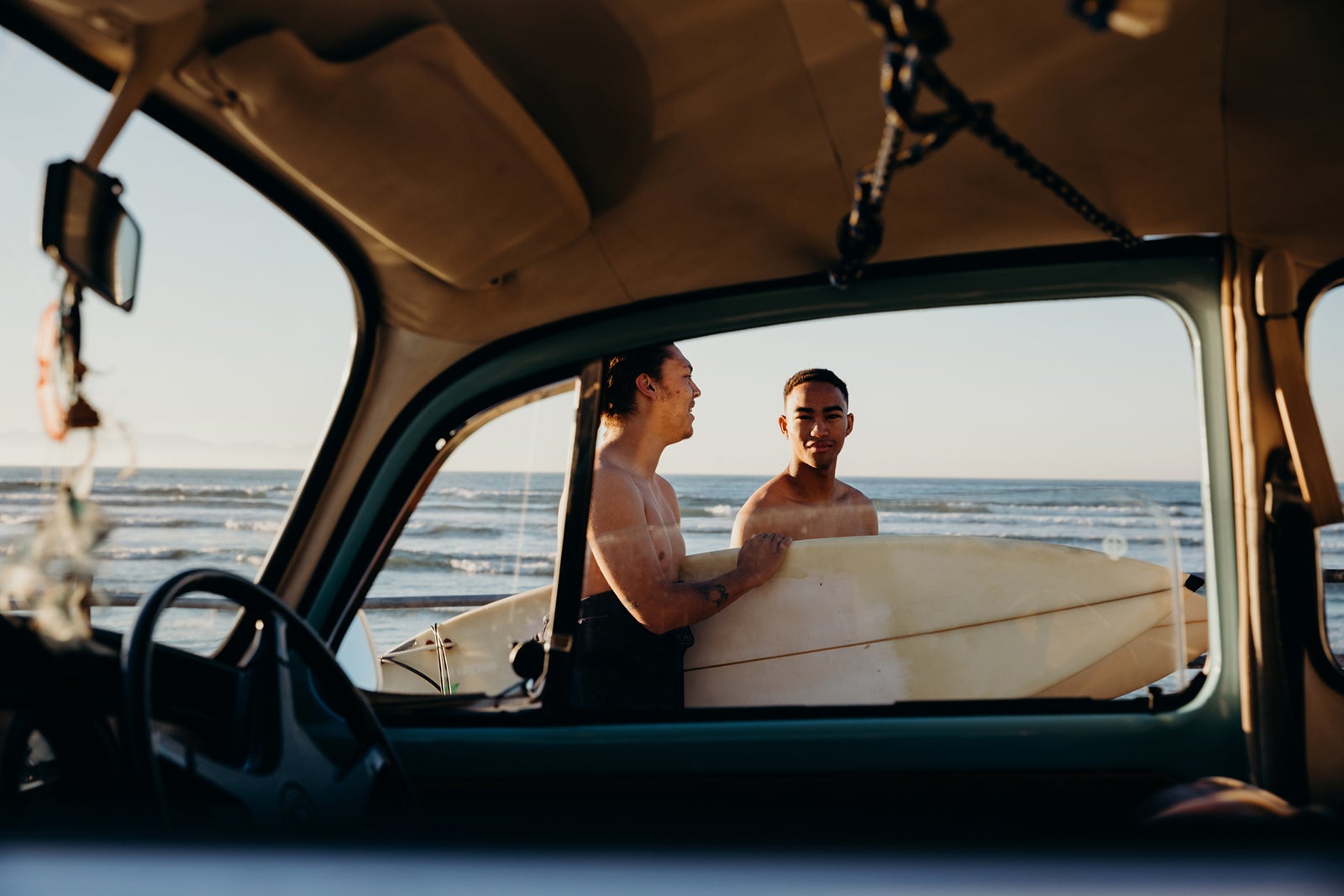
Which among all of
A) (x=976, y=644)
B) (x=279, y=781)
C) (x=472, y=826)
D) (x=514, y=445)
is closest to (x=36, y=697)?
(x=279, y=781)

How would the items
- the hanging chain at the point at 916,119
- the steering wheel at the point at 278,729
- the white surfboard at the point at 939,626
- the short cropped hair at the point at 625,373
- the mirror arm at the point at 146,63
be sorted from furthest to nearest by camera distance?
the short cropped hair at the point at 625,373
the white surfboard at the point at 939,626
the mirror arm at the point at 146,63
the steering wheel at the point at 278,729
the hanging chain at the point at 916,119

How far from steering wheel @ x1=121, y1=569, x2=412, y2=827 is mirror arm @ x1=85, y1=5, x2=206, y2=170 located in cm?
72

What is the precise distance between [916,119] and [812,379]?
94 centimetres

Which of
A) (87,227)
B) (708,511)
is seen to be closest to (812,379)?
(708,511)

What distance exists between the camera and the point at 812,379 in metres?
1.95

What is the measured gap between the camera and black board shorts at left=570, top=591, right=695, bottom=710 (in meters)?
1.97

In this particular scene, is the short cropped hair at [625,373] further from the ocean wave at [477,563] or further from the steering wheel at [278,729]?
the steering wheel at [278,729]

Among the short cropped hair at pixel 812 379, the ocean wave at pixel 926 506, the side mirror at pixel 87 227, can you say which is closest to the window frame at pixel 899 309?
the short cropped hair at pixel 812 379

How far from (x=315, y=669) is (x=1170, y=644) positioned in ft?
5.59

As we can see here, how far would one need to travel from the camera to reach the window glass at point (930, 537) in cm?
192

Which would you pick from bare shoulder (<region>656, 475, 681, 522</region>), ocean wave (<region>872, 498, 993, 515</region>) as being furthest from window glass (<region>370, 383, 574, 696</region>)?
ocean wave (<region>872, 498, 993, 515</region>)

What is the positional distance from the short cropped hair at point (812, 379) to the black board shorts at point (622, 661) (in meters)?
0.56

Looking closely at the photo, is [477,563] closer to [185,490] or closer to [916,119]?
[185,490]

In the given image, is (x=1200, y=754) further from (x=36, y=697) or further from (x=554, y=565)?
(x=36, y=697)
